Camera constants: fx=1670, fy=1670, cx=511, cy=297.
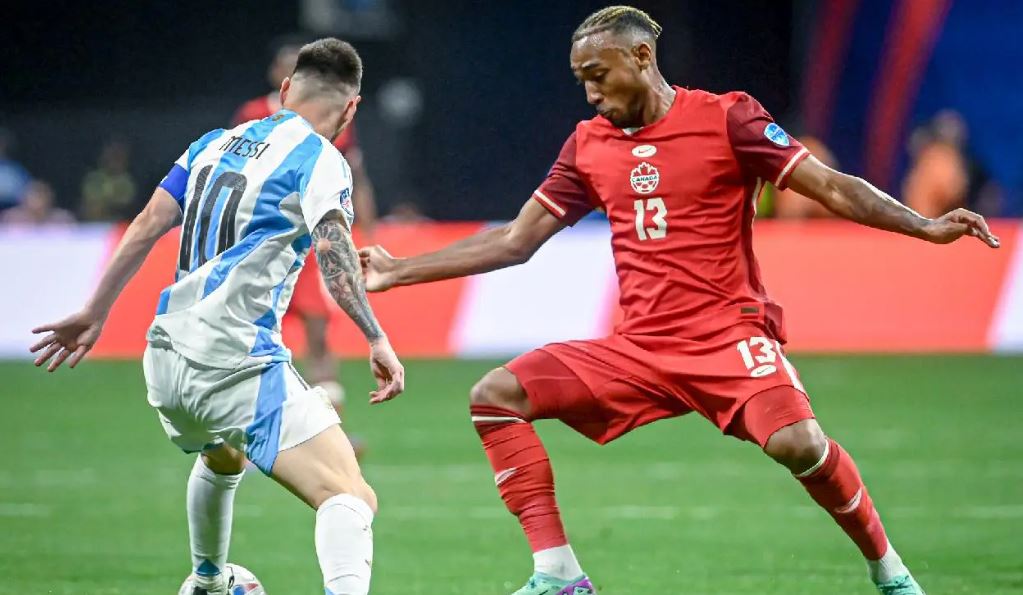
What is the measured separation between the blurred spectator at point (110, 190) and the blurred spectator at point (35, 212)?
1.71 ft

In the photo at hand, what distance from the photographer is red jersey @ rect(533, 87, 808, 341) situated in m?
6.47

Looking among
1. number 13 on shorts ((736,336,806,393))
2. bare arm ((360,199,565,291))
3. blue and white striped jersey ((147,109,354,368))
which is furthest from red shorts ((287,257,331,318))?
blue and white striped jersey ((147,109,354,368))

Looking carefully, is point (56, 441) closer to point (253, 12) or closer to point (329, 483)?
point (329, 483)

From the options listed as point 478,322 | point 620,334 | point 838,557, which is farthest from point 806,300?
point 620,334

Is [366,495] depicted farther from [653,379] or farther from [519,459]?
[653,379]

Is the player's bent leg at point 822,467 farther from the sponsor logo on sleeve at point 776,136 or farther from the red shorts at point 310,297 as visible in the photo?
the red shorts at point 310,297

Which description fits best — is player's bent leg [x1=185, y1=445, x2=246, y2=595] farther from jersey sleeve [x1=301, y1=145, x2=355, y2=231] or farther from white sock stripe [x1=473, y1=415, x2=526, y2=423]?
jersey sleeve [x1=301, y1=145, x2=355, y2=231]

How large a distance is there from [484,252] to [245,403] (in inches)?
64.2

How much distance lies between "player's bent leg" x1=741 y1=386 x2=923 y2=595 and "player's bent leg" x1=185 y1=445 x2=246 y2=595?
6.35ft

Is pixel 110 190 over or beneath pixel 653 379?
beneath

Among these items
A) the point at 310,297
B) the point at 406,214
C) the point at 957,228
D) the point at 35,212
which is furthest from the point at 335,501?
the point at 35,212

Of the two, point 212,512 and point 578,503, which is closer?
point 212,512

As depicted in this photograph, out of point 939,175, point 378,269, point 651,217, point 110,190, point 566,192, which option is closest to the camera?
point 651,217

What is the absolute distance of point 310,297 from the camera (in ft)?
36.5
